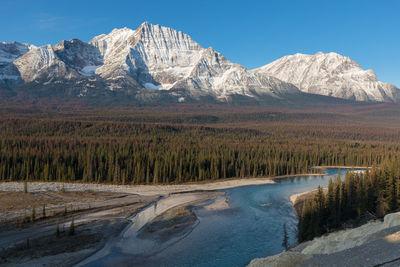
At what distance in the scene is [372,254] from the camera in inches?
1039

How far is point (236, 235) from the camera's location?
2168 inches

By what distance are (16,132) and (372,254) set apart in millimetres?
182505

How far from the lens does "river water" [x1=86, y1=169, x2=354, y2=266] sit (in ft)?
149

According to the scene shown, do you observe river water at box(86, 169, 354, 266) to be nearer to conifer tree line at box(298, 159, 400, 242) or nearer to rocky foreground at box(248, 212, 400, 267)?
conifer tree line at box(298, 159, 400, 242)

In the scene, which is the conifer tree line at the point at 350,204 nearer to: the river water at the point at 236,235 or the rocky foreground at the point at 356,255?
the river water at the point at 236,235

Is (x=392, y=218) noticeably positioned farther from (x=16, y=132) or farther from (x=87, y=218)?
(x=16, y=132)

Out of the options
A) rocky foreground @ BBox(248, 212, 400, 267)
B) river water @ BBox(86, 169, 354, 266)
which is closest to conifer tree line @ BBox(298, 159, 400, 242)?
river water @ BBox(86, 169, 354, 266)

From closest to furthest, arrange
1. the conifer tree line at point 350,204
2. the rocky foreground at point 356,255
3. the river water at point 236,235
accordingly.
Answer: the rocky foreground at point 356,255, the river water at point 236,235, the conifer tree line at point 350,204

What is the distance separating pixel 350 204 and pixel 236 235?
19910mm

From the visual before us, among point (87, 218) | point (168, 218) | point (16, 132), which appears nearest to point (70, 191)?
point (87, 218)

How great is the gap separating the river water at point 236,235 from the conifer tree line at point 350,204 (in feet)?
13.9

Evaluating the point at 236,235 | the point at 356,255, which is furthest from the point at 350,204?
the point at 356,255

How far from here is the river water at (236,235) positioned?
45.5m

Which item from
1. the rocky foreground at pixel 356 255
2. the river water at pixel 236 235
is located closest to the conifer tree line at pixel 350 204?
the river water at pixel 236 235
